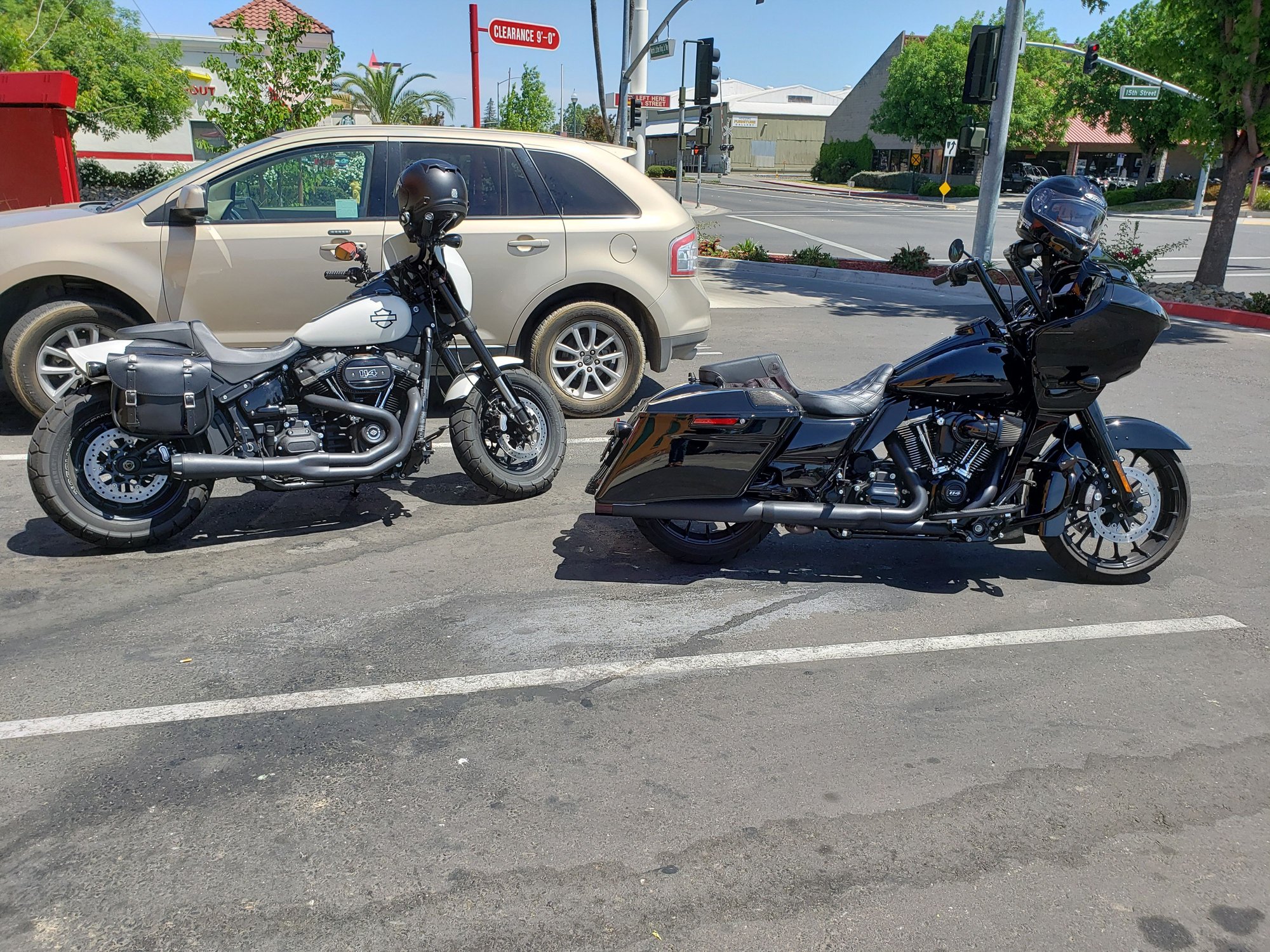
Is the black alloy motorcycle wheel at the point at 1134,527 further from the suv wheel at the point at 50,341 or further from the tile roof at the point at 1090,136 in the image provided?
the tile roof at the point at 1090,136

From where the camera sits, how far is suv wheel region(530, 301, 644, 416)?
7.16 metres

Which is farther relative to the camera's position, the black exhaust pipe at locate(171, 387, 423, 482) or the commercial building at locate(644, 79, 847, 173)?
the commercial building at locate(644, 79, 847, 173)

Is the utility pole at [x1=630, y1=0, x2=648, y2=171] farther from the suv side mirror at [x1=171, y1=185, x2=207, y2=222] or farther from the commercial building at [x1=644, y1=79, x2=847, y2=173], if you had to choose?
the commercial building at [x1=644, y1=79, x2=847, y2=173]

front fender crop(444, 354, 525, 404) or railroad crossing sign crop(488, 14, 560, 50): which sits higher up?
railroad crossing sign crop(488, 14, 560, 50)

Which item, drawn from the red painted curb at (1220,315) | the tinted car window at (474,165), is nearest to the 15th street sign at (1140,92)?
the red painted curb at (1220,315)

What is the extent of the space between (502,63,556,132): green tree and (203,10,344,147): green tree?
9.97 metres

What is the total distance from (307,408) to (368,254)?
6.82ft

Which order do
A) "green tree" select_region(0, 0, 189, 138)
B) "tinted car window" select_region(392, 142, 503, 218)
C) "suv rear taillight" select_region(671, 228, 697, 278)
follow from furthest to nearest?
"green tree" select_region(0, 0, 189, 138)
"suv rear taillight" select_region(671, 228, 697, 278)
"tinted car window" select_region(392, 142, 503, 218)

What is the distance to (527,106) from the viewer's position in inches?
969

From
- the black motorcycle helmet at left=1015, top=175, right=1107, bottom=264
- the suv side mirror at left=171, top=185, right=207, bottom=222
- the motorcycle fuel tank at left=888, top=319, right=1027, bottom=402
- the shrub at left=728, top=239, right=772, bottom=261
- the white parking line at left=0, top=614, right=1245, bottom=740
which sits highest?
the black motorcycle helmet at left=1015, top=175, right=1107, bottom=264

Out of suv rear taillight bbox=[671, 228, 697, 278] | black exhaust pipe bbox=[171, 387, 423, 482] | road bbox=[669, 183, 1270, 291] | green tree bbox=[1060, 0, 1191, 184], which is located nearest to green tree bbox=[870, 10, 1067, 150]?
green tree bbox=[1060, 0, 1191, 184]

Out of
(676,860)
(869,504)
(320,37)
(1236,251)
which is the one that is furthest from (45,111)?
(320,37)

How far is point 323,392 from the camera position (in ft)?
16.7

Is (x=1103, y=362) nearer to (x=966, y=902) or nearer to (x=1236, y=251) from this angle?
(x=966, y=902)
